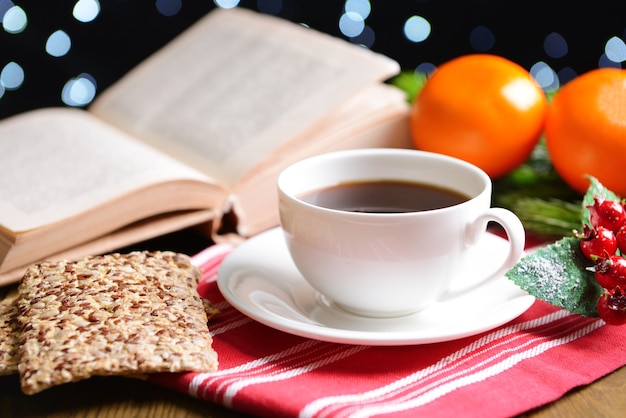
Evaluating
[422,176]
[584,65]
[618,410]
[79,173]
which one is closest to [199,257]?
[79,173]

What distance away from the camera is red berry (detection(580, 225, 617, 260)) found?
0.96 metres

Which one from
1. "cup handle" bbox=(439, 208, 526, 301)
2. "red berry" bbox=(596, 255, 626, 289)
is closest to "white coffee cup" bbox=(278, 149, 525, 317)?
"cup handle" bbox=(439, 208, 526, 301)

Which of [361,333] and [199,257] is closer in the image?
[361,333]

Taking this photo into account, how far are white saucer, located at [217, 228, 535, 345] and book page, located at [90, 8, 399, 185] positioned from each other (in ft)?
0.88

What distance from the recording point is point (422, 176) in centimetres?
106

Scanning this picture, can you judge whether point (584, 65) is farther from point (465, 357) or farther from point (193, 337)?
point (193, 337)

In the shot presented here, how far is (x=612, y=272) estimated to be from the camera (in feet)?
3.03

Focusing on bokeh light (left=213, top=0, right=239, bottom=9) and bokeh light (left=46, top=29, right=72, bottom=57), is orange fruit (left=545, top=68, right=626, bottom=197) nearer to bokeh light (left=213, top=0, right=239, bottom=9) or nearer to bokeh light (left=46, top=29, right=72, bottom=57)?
bokeh light (left=213, top=0, right=239, bottom=9)

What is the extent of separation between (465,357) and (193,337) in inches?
12.1

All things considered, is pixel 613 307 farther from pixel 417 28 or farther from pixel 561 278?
pixel 417 28

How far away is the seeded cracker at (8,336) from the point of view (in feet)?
2.73

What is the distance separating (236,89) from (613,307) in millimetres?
859

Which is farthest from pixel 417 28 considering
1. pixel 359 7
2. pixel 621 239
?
pixel 621 239

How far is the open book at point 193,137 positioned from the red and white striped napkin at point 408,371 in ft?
1.03
